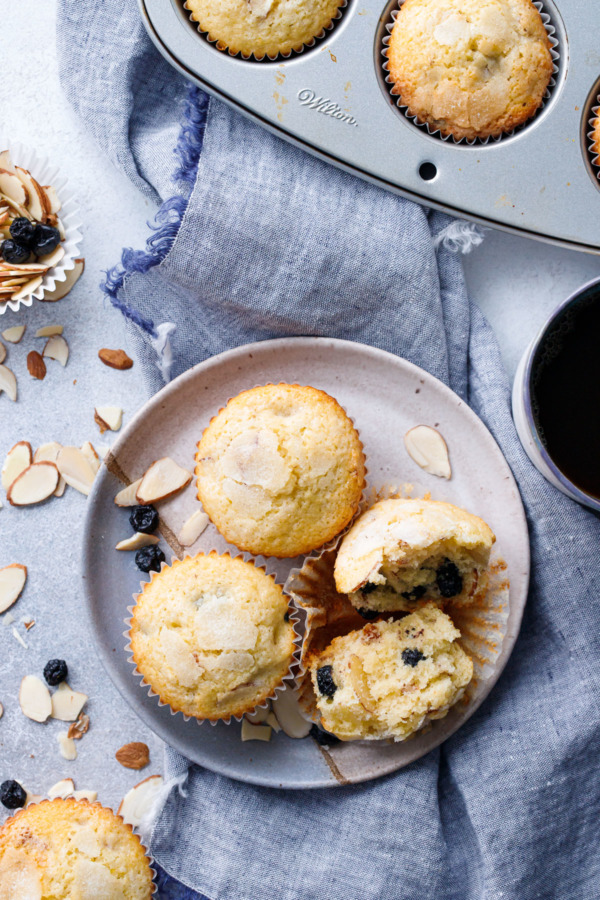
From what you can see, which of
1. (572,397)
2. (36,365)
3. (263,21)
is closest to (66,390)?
(36,365)

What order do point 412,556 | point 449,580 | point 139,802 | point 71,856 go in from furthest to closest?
point 139,802, point 71,856, point 449,580, point 412,556

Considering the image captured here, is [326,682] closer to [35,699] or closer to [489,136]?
[35,699]

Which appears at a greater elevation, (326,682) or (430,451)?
(430,451)

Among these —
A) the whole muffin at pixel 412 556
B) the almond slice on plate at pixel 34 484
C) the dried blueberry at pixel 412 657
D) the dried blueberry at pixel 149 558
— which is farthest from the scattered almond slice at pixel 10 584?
the dried blueberry at pixel 412 657

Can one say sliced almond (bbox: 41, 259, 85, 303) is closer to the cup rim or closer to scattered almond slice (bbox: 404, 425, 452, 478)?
scattered almond slice (bbox: 404, 425, 452, 478)

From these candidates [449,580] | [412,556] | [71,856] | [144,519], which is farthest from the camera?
[144,519]

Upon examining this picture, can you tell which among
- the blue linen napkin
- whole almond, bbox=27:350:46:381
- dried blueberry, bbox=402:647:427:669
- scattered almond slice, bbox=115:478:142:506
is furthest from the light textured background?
dried blueberry, bbox=402:647:427:669

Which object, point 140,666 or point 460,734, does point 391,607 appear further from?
point 140,666
